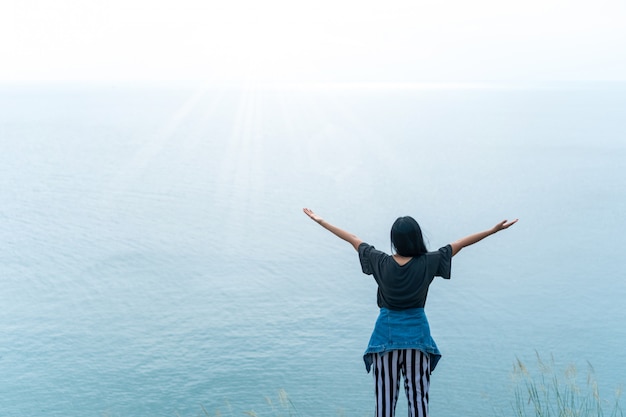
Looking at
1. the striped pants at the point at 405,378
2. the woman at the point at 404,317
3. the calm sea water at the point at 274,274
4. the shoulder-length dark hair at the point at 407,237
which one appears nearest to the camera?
the shoulder-length dark hair at the point at 407,237

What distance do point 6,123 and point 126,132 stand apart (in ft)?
79.8

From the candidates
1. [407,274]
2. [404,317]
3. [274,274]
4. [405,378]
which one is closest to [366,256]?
[407,274]

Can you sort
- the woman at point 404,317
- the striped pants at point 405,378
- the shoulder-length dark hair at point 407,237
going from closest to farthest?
the shoulder-length dark hair at point 407,237 → the woman at point 404,317 → the striped pants at point 405,378

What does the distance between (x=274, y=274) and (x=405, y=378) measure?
2795 centimetres

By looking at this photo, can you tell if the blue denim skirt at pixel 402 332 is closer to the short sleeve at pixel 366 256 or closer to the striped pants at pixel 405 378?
the striped pants at pixel 405 378

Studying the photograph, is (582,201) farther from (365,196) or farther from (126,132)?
(126,132)

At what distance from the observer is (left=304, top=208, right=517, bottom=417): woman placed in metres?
4.26

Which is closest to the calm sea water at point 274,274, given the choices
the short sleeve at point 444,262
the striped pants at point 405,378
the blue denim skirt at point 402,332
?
the striped pants at point 405,378

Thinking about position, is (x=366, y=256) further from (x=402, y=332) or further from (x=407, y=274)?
(x=402, y=332)

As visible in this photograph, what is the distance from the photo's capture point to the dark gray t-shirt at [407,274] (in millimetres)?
4262

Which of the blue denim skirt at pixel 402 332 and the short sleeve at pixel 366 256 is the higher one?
the short sleeve at pixel 366 256

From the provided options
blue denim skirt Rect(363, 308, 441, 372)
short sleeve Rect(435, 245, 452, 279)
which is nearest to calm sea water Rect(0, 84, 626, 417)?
blue denim skirt Rect(363, 308, 441, 372)

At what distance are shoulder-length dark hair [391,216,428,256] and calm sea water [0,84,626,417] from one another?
10928mm

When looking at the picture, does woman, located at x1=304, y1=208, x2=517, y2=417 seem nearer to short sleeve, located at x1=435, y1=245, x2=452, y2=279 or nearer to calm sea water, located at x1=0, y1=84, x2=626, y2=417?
short sleeve, located at x1=435, y1=245, x2=452, y2=279
